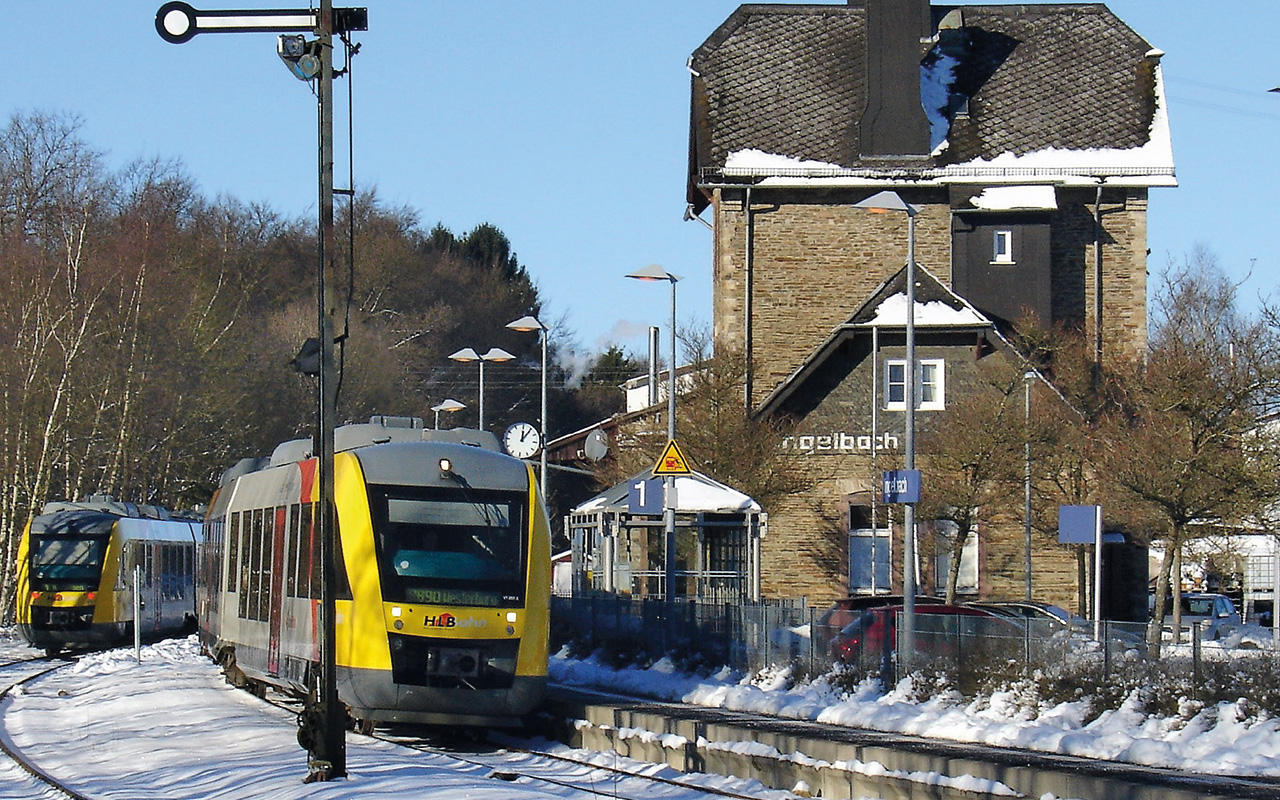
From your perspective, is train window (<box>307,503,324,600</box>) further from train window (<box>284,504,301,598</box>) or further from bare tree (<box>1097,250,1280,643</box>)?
bare tree (<box>1097,250,1280,643</box>)

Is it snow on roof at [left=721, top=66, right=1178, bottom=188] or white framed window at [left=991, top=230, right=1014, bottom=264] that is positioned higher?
snow on roof at [left=721, top=66, right=1178, bottom=188]

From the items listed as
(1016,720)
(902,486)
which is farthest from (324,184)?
(902,486)

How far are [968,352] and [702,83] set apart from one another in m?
10.4

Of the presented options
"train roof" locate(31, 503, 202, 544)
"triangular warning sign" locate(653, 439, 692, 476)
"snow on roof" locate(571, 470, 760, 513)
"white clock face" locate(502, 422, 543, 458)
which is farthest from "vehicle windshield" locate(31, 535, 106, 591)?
"triangular warning sign" locate(653, 439, 692, 476)

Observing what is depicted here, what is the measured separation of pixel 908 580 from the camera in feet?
82.6

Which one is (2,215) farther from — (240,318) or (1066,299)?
(1066,299)

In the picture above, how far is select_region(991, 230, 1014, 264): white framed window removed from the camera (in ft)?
153

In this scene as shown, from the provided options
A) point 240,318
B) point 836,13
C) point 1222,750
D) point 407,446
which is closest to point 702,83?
point 836,13

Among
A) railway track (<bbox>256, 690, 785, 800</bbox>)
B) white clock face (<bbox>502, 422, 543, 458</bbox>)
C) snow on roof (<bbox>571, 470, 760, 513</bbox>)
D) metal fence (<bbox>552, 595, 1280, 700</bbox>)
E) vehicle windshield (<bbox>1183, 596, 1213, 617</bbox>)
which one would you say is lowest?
vehicle windshield (<bbox>1183, 596, 1213, 617</bbox>)

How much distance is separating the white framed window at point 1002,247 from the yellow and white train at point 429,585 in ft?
95.2

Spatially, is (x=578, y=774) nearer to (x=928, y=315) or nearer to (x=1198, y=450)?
(x=1198, y=450)

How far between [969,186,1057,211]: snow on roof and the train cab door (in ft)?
92.9

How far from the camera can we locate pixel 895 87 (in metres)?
47.0

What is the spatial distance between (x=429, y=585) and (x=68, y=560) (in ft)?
71.5
